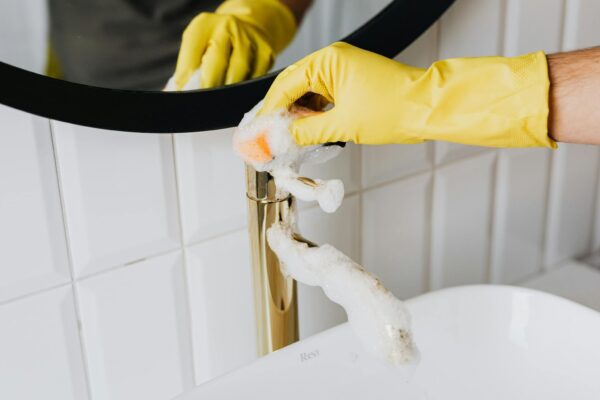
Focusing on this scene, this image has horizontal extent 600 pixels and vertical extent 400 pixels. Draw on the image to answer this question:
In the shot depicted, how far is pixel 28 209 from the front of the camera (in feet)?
2.17

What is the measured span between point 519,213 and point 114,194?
2.08 feet

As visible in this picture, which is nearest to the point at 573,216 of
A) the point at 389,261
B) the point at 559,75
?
the point at 389,261

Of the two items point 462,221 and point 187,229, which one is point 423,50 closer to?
point 462,221

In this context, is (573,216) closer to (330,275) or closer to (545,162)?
(545,162)

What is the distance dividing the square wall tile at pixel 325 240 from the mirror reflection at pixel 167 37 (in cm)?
20

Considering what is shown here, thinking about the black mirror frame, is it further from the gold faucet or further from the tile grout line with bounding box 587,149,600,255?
the tile grout line with bounding box 587,149,600,255

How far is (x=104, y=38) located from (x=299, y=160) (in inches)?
7.7

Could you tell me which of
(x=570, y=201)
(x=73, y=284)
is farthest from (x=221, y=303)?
(x=570, y=201)

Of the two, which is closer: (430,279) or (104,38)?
(104,38)

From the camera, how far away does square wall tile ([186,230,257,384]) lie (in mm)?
794

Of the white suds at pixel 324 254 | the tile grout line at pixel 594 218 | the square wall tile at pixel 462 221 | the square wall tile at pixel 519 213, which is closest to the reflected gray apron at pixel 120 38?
the white suds at pixel 324 254

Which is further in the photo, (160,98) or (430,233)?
(430,233)

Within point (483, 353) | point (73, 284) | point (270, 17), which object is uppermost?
point (270, 17)

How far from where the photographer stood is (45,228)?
26.6 inches
